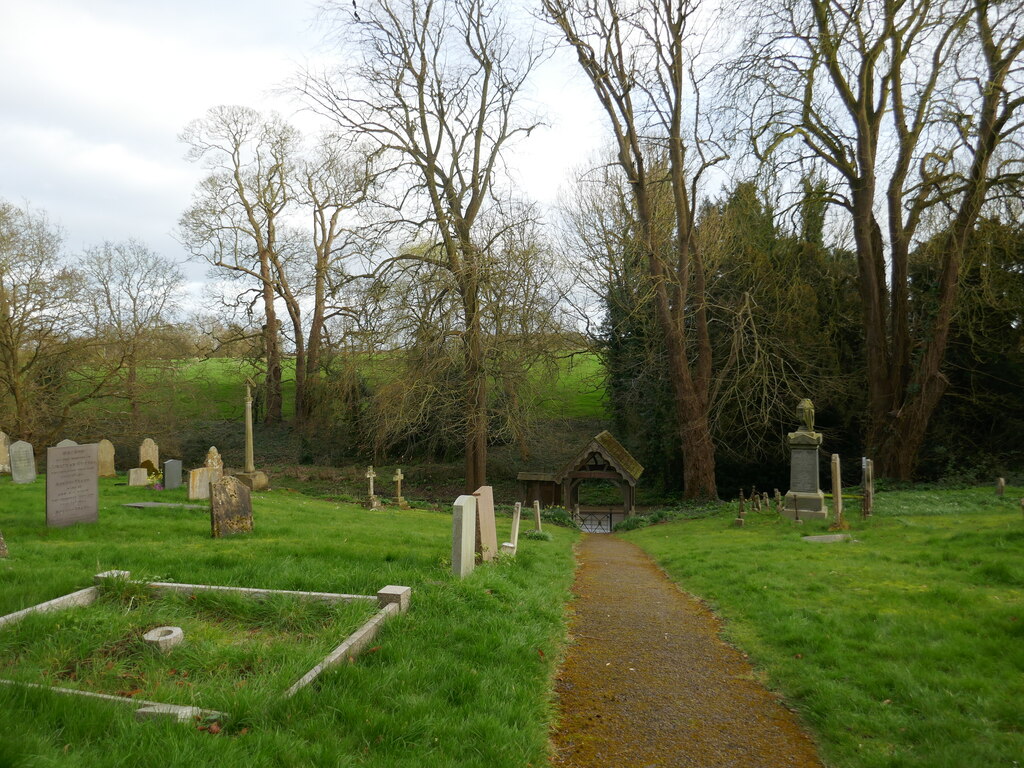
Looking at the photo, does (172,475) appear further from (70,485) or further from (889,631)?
(889,631)

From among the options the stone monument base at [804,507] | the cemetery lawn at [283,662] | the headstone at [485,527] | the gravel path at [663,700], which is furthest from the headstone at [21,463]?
the stone monument base at [804,507]

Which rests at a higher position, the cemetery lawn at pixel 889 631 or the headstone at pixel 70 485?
the headstone at pixel 70 485

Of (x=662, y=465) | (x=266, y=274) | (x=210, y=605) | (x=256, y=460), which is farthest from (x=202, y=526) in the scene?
(x=266, y=274)

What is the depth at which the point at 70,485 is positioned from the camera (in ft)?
32.7

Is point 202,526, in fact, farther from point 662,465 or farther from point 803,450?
point 662,465

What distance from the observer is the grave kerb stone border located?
339cm

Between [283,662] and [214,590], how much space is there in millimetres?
1714

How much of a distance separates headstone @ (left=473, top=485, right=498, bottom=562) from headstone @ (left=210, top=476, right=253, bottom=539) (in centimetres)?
390

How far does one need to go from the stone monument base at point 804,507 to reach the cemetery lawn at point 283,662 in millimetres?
8339

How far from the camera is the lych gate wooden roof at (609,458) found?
21641 millimetres

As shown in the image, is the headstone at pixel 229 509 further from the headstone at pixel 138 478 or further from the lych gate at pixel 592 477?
the lych gate at pixel 592 477

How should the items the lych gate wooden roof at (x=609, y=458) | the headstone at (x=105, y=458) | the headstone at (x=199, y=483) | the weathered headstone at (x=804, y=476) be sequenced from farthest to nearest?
1. the lych gate wooden roof at (x=609, y=458)
2. the headstone at (x=105, y=458)
3. the weathered headstone at (x=804, y=476)
4. the headstone at (x=199, y=483)

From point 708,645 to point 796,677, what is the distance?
105 centimetres

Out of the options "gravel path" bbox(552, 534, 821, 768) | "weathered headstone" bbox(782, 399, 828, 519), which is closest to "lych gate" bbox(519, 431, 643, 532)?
"weathered headstone" bbox(782, 399, 828, 519)
